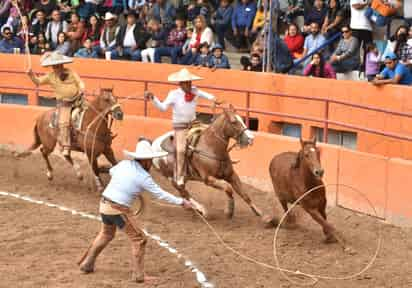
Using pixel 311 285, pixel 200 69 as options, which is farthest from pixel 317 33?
pixel 311 285

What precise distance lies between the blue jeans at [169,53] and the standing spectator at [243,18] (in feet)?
3.79

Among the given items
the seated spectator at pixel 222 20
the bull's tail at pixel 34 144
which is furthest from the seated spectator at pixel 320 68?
the bull's tail at pixel 34 144

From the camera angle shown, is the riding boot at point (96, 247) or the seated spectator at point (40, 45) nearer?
the riding boot at point (96, 247)

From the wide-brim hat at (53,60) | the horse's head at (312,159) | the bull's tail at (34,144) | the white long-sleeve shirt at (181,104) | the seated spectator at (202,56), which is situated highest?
the wide-brim hat at (53,60)

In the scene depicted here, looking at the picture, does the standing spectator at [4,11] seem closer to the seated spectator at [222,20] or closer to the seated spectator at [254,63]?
the seated spectator at [222,20]

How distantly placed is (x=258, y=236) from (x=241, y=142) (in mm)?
1331

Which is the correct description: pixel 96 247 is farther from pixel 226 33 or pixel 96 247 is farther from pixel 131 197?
pixel 226 33

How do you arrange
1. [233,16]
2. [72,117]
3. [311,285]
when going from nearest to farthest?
[311,285]
[72,117]
[233,16]

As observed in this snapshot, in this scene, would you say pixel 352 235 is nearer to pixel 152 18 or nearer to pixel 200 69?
pixel 200 69

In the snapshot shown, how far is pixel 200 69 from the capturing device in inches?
773

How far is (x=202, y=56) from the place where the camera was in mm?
19828

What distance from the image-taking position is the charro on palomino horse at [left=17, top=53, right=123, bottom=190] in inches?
661

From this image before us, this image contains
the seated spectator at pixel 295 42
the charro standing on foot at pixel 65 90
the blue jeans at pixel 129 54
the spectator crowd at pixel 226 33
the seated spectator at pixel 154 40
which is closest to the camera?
the charro standing on foot at pixel 65 90

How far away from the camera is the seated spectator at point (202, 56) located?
774 inches
